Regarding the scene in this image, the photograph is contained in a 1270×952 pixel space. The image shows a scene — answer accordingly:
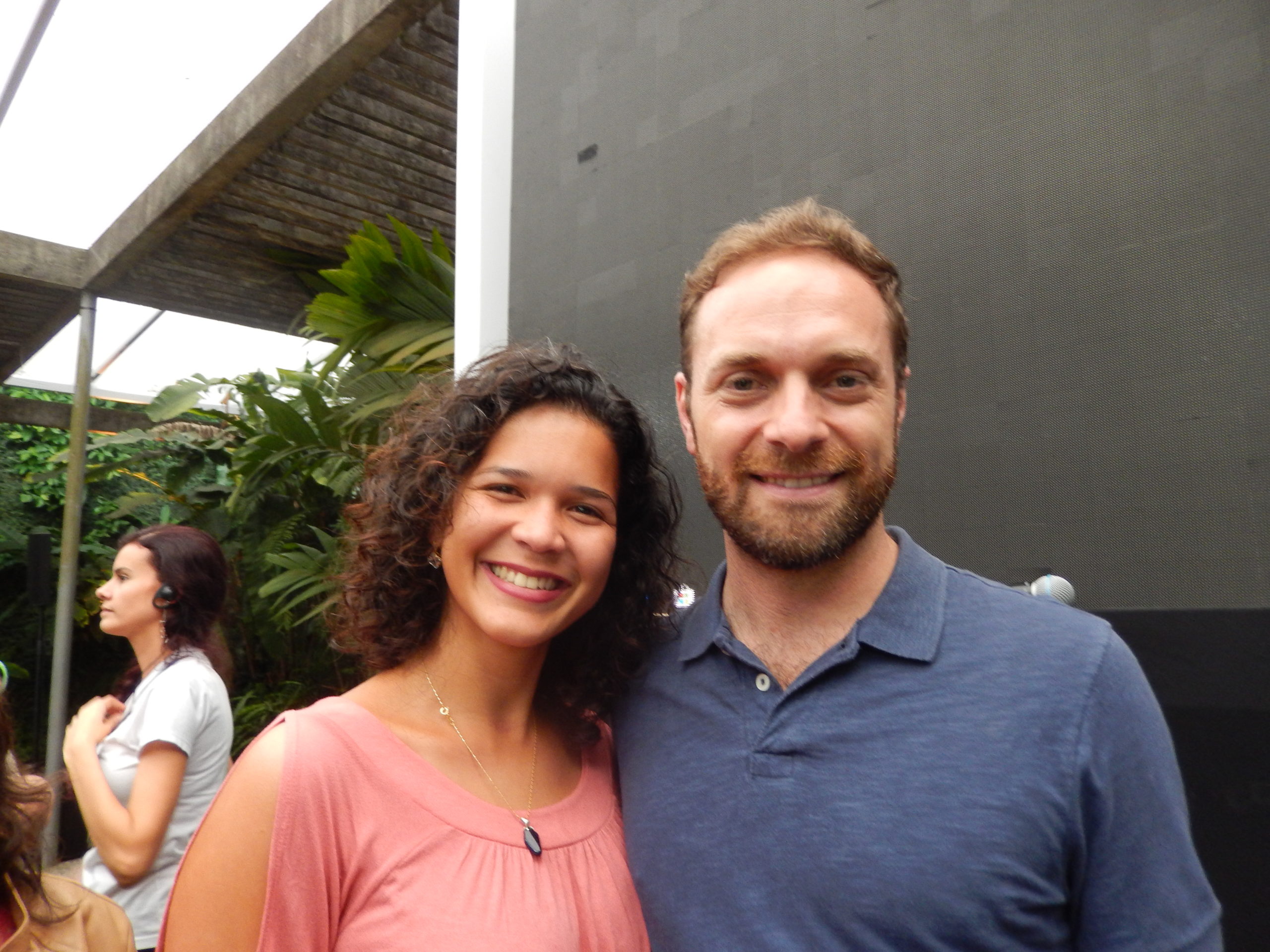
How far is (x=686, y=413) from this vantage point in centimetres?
161

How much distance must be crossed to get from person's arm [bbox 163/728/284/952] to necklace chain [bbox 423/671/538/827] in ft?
1.02

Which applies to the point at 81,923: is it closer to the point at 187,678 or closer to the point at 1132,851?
the point at 187,678

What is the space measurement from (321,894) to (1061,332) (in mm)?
1687

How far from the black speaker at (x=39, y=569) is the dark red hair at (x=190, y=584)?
492 centimetres

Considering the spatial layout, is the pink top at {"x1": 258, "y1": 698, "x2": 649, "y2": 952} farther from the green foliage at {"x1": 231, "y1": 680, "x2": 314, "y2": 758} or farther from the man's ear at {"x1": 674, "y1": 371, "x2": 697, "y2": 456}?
the green foliage at {"x1": 231, "y1": 680, "x2": 314, "y2": 758}

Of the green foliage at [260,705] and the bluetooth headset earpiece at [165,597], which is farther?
the green foliage at [260,705]

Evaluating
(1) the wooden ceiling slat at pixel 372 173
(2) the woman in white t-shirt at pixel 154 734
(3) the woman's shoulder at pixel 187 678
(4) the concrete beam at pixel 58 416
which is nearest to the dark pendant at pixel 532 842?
(2) the woman in white t-shirt at pixel 154 734

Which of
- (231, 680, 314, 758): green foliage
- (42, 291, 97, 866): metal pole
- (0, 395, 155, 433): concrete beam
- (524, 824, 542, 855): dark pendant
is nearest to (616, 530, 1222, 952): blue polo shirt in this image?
(524, 824, 542, 855): dark pendant

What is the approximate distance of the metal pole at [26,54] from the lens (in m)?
5.24

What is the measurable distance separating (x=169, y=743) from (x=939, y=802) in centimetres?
209

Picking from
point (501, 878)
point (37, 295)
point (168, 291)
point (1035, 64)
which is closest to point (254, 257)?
point (168, 291)

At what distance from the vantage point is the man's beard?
1378mm

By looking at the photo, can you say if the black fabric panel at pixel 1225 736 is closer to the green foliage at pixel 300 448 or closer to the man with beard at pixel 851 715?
the man with beard at pixel 851 715

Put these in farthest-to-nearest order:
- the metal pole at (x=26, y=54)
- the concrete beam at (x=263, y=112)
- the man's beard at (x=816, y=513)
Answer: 1. the metal pole at (x=26, y=54)
2. the concrete beam at (x=263, y=112)
3. the man's beard at (x=816, y=513)
